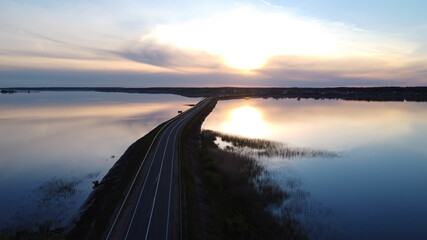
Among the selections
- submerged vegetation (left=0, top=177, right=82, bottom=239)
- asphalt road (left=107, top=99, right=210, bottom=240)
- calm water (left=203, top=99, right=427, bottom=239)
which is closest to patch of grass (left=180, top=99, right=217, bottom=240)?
asphalt road (left=107, top=99, right=210, bottom=240)

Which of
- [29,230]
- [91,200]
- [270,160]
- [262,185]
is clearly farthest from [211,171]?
[29,230]

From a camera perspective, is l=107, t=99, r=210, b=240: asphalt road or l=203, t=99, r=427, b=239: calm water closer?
l=107, t=99, r=210, b=240: asphalt road

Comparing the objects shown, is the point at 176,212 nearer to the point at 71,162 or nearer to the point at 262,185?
the point at 262,185

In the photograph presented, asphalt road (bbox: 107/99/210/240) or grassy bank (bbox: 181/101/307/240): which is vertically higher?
asphalt road (bbox: 107/99/210/240)

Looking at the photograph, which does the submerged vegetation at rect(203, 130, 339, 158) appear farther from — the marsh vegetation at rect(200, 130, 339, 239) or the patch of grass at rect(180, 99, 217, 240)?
the patch of grass at rect(180, 99, 217, 240)

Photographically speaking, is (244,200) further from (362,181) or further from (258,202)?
(362,181)

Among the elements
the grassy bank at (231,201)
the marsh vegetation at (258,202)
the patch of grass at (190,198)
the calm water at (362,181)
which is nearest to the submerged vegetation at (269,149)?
the marsh vegetation at (258,202)

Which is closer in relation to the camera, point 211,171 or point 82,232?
point 82,232

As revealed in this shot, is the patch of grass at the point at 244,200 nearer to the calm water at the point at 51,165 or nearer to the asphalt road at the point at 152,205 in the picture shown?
the asphalt road at the point at 152,205
